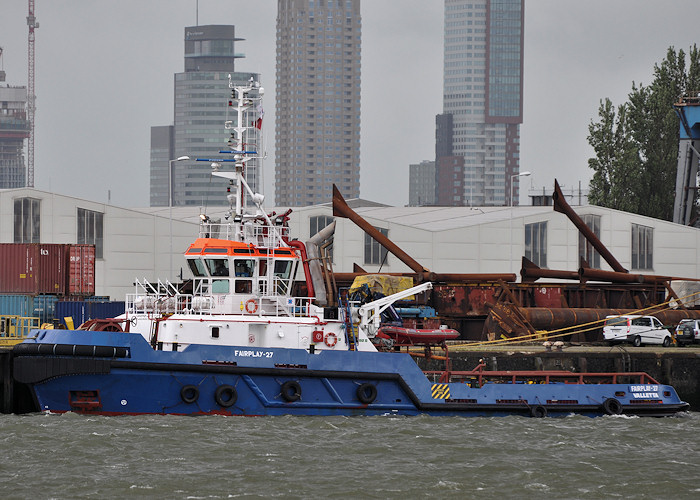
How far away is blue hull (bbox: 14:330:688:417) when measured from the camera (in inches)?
882

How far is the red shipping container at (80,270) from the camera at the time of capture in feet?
121

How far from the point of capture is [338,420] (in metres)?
23.3

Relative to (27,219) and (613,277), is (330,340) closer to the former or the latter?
(613,277)

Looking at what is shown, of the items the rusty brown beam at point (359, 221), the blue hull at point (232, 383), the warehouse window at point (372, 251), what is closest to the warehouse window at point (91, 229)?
the warehouse window at point (372, 251)

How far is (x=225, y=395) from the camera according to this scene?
75.4 ft

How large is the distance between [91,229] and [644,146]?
35393 millimetres

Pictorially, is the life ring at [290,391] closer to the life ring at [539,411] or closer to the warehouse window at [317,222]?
the life ring at [539,411]

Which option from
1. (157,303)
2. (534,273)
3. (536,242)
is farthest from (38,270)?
(536,242)

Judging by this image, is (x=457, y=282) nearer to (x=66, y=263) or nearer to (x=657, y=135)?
(x=66, y=263)

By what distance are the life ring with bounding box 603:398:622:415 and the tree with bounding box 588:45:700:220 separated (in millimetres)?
41705

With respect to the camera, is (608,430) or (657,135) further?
(657,135)

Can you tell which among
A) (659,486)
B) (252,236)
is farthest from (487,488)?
(252,236)

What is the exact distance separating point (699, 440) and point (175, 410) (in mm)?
11426

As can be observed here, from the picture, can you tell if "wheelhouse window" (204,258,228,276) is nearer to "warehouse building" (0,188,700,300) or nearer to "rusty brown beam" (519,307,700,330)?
"rusty brown beam" (519,307,700,330)
